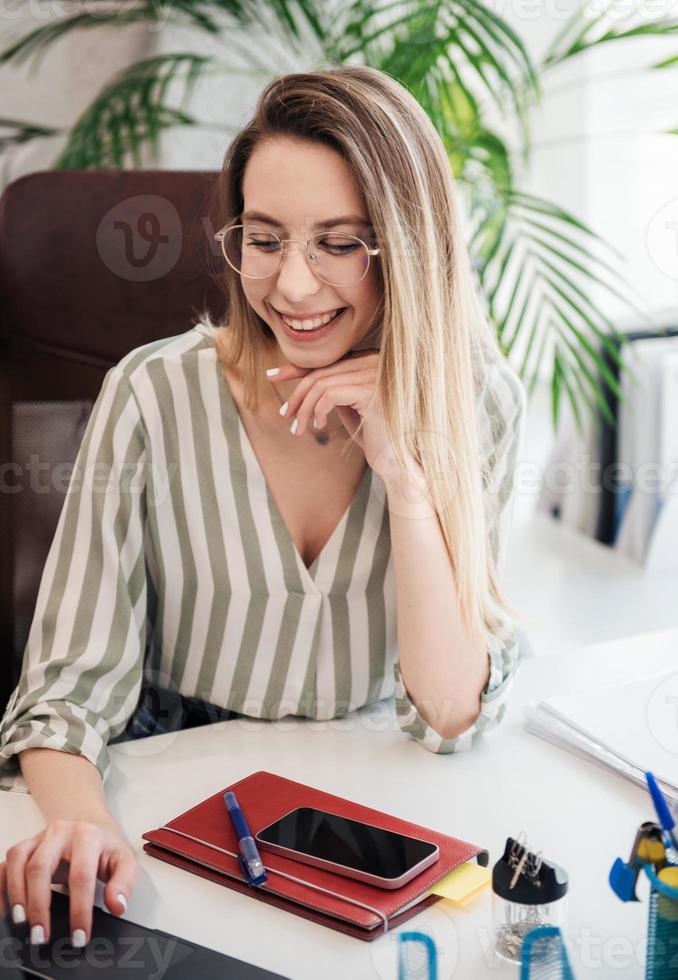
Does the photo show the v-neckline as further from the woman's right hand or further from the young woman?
the woman's right hand

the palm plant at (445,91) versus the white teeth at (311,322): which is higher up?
the palm plant at (445,91)

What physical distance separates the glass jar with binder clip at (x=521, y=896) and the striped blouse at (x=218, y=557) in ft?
1.20

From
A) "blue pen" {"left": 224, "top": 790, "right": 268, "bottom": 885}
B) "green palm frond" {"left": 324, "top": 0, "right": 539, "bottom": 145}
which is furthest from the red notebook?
"green palm frond" {"left": 324, "top": 0, "right": 539, "bottom": 145}

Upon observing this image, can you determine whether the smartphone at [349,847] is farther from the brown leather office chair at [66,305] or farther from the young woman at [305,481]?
the brown leather office chair at [66,305]

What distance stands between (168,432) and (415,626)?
0.34 m

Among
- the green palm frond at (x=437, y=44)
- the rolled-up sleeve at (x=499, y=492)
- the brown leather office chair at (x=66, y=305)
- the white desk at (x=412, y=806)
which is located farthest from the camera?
the green palm frond at (x=437, y=44)

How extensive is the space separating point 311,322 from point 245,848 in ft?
1.76

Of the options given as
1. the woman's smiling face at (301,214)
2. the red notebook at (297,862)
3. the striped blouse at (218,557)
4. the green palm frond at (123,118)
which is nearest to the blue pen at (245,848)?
the red notebook at (297,862)

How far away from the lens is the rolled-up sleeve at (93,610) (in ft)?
3.18

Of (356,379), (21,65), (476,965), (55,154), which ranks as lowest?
(476,965)

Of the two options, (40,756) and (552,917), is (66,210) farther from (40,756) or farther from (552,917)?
(552,917)

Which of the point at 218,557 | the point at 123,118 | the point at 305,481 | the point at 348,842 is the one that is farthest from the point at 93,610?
the point at 123,118

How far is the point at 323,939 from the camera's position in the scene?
2.35 ft

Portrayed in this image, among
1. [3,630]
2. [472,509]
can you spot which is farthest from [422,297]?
[3,630]
